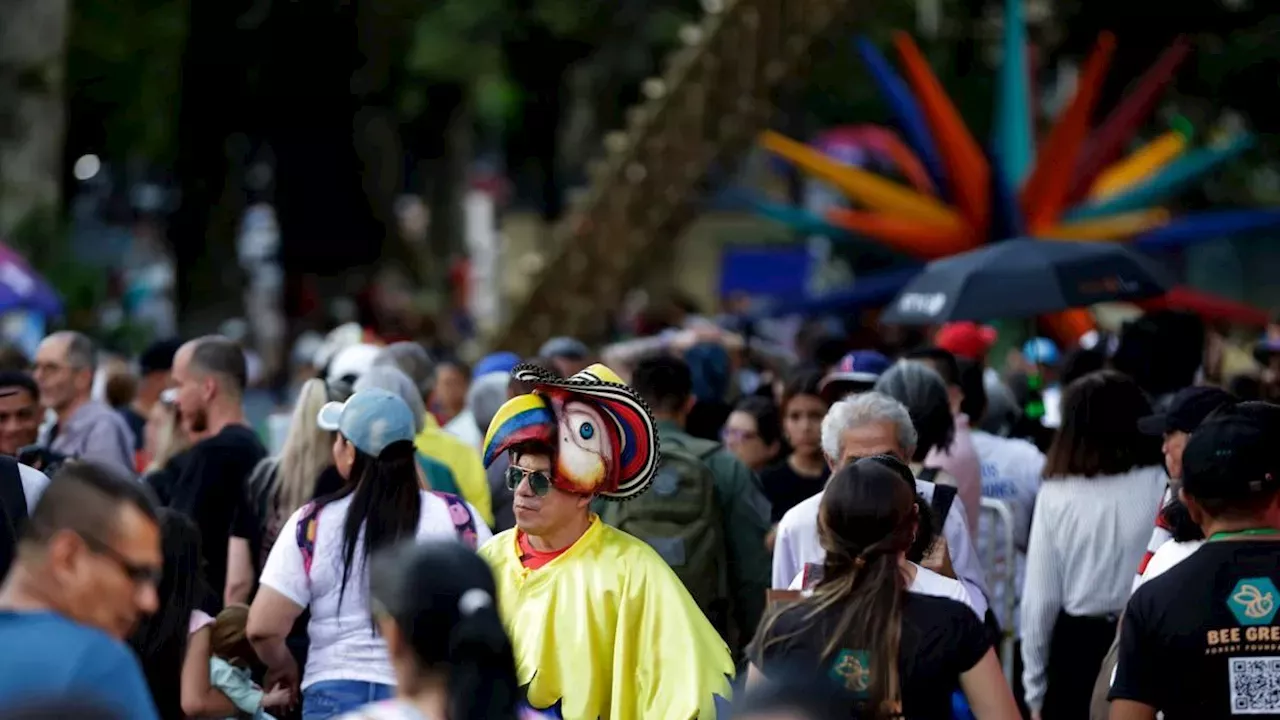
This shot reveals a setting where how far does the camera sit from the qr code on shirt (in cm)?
502

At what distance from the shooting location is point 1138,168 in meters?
18.1

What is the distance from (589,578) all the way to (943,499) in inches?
57.2

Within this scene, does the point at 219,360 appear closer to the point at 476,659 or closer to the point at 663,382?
the point at 663,382

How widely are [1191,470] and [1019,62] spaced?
13.4 meters

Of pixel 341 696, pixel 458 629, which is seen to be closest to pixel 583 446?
pixel 341 696

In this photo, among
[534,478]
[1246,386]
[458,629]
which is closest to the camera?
[458,629]

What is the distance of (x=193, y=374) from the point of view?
8578mm

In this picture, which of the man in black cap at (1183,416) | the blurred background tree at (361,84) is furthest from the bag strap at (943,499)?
the blurred background tree at (361,84)

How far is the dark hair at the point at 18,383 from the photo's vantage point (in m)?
8.70

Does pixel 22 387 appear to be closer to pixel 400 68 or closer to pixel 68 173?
pixel 400 68

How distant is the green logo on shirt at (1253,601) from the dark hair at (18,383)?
537 centimetres

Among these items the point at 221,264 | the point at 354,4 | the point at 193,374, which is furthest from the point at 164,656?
the point at 221,264

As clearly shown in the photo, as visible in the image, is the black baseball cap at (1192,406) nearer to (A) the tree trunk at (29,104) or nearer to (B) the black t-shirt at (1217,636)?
(B) the black t-shirt at (1217,636)

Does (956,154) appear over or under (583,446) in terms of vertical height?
over
